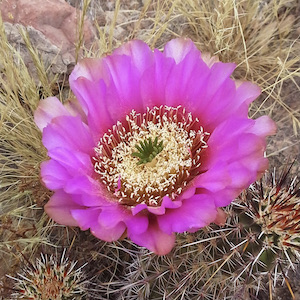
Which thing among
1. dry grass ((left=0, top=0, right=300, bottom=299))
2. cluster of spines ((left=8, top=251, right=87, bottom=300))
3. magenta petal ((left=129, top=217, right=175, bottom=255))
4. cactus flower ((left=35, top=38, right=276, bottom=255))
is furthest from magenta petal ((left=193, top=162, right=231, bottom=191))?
cluster of spines ((left=8, top=251, right=87, bottom=300))

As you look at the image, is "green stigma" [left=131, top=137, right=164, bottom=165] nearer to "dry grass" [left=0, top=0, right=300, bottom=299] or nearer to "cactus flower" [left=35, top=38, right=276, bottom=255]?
"cactus flower" [left=35, top=38, right=276, bottom=255]

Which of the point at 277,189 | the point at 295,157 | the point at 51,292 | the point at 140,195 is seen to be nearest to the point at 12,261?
the point at 51,292

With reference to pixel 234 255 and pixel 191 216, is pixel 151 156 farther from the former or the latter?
pixel 234 255

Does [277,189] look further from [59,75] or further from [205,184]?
[59,75]

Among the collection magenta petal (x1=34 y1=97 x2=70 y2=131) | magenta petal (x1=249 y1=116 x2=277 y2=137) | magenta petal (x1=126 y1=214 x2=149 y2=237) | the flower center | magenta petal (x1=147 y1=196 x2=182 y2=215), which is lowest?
the flower center

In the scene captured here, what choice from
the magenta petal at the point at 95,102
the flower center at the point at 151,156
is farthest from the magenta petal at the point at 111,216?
the magenta petal at the point at 95,102

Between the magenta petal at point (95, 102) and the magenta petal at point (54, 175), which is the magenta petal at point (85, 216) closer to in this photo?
the magenta petal at point (54, 175)
